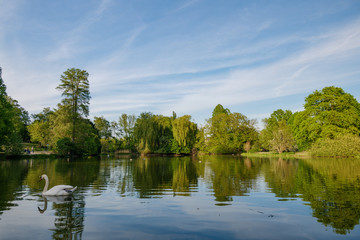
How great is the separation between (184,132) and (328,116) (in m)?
31.3

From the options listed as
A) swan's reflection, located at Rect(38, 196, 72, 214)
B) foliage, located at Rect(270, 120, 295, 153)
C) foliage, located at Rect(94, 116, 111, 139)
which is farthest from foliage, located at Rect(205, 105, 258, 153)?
swan's reflection, located at Rect(38, 196, 72, 214)

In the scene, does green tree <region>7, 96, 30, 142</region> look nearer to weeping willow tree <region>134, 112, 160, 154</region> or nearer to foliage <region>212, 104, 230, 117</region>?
weeping willow tree <region>134, 112, 160, 154</region>

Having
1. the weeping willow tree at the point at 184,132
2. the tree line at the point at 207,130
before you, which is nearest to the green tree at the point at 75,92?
the tree line at the point at 207,130

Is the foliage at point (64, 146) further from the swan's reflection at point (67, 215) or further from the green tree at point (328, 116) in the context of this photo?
the green tree at point (328, 116)

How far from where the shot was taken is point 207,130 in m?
71.7

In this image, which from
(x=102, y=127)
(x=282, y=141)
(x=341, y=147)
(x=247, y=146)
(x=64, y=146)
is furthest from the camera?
(x=102, y=127)

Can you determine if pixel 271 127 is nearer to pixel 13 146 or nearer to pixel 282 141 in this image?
pixel 282 141

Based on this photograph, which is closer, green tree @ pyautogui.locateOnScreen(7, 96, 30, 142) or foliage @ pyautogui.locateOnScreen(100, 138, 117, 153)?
green tree @ pyautogui.locateOnScreen(7, 96, 30, 142)

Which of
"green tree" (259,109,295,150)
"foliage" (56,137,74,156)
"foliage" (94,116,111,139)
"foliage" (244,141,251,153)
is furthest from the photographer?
"foliage" (94,116,111,139)

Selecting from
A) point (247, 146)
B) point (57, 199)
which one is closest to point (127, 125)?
point (247, 146)

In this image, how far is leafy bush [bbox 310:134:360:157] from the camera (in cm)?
3778

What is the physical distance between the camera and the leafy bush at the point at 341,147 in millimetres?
37781

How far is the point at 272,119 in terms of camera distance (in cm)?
7538

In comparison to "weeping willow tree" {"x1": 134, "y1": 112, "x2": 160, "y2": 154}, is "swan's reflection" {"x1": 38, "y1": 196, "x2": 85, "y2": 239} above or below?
below
